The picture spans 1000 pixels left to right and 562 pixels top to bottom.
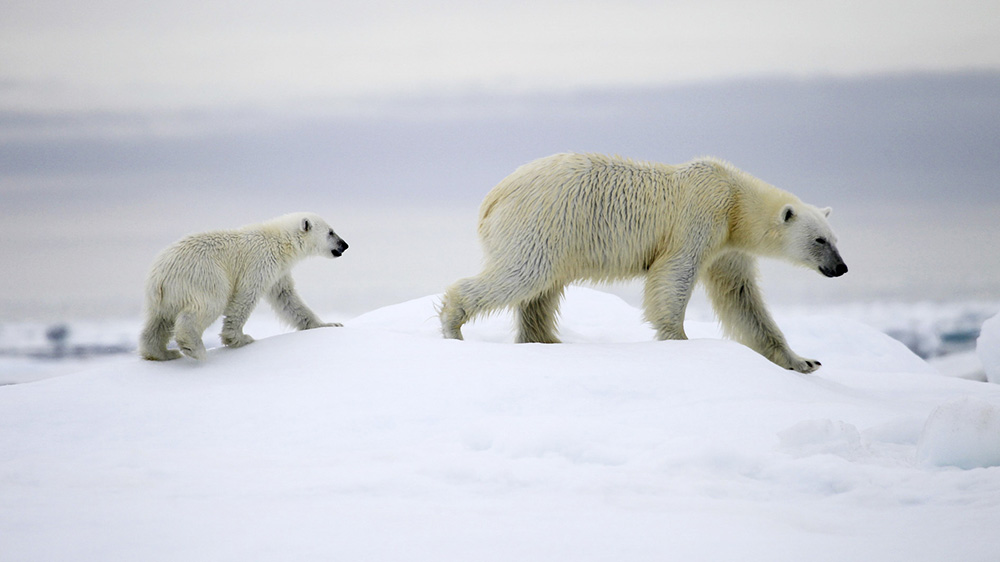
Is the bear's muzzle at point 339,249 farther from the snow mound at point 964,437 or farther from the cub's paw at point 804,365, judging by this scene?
the snow mound at point 964,437

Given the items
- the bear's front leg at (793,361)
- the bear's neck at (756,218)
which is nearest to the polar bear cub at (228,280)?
the bear's neck at (756,218)

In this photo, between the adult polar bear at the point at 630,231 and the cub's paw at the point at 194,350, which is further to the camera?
the adult polar bear at the point at 630,231

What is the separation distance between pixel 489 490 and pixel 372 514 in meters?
0.50

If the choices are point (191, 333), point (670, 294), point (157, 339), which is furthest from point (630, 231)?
point (157, 339)

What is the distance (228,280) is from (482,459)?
2477mm

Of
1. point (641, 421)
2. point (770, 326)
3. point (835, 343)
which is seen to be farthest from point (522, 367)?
point (835, 343)

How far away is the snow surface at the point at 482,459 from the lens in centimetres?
283

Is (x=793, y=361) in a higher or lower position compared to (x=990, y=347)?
lower

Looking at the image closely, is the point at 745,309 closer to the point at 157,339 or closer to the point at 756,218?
the point at 756,218

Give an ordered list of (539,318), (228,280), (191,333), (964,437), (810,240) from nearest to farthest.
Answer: (964,437) < (191,333) < (228,280) < (810,240) < (539,318)

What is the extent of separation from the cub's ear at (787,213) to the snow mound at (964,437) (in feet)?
8.60

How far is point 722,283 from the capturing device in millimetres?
A: 6531

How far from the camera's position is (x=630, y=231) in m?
5.77

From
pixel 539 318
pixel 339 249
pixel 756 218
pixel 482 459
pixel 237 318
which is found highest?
pixel 756 218
